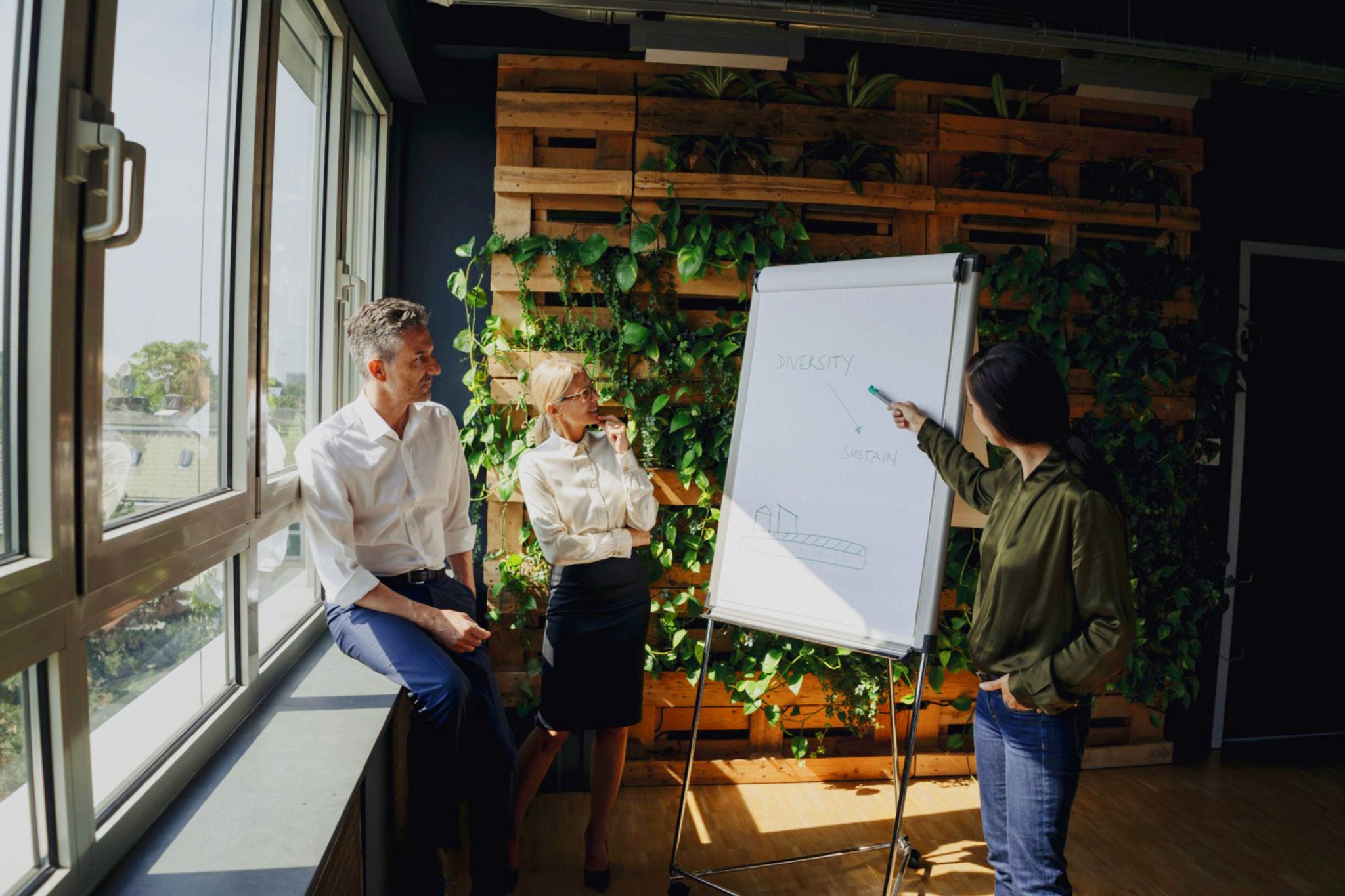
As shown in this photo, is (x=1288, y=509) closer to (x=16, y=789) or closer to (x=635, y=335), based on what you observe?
(x=635, y=335)

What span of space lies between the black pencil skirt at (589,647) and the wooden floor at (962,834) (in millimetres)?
519

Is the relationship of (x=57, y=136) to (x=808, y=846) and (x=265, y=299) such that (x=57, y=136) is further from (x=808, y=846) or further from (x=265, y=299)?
(x=808, y=846)

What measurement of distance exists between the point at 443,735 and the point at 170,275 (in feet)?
3.57

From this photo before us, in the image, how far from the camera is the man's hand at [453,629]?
206cm

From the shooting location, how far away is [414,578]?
2.13 m

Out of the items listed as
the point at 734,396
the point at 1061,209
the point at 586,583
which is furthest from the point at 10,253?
the point at 1061,209

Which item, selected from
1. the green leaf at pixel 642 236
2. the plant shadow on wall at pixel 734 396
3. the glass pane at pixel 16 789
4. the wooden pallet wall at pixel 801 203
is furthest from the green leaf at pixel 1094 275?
the glass pane at pixel 16 789

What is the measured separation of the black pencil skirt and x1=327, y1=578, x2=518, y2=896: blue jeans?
386mm

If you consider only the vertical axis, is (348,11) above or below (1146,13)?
below

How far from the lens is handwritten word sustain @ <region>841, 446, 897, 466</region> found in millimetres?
→ 2332

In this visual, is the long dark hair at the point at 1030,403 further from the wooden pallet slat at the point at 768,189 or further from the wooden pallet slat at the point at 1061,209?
the wooden pallet slat at the point at 1061,209

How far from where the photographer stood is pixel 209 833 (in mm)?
1511

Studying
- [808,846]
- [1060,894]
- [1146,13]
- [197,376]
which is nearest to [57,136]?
[197,376]

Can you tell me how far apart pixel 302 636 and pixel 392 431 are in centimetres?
81
